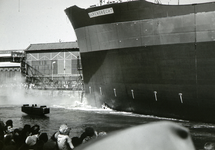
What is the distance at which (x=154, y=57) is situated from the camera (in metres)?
13.3

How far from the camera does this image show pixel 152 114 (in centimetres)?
1395

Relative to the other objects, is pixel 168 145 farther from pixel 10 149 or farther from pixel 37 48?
pixel 37 48

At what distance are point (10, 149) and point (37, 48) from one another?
41.2m

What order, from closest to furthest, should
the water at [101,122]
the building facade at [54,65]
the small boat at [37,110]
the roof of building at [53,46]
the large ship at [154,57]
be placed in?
1. the water at [101,122]
2. the large ship at [154,57]
3. the small boat at [37,110]
4. the building facade at [54,65]
5. the roof of building at [53,46]

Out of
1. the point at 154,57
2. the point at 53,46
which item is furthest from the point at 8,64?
the point at 154,57

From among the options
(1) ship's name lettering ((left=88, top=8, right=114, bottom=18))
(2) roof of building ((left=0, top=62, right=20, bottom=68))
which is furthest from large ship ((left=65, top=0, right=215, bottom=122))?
(2) roof of building ((left=0, top=62, right=20, bottom=68))

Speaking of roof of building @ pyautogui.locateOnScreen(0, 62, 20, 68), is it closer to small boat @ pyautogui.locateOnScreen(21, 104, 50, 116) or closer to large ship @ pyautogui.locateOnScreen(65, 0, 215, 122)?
small boat @ pyautogui.locateOnScreen(21, 104, 50, 116)

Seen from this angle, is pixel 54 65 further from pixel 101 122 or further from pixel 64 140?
pixel 64 140

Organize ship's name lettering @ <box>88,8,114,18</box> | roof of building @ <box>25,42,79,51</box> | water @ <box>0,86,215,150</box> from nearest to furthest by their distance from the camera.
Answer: water @ <box>0,86,215,150</box>
ship's name lettering @ <box>88,8,114,18</box>
roof of building @ <box>25,42,79,51</box>

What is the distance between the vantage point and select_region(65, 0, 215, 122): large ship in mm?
11852

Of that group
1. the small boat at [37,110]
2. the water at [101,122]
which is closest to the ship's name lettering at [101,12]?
the water at [101,122]

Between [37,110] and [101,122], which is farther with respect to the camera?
[37,110]

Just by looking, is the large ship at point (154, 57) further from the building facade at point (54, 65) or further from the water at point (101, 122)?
the building facade at point (54, 65)

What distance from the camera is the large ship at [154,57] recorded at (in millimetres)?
11852
